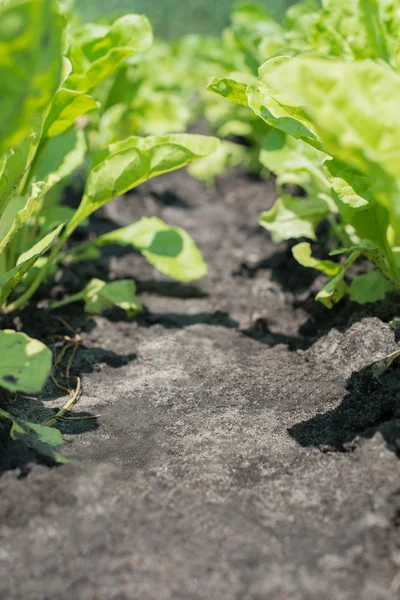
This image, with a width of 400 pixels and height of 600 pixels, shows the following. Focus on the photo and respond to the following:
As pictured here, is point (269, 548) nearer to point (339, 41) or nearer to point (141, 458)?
point (141, 458)

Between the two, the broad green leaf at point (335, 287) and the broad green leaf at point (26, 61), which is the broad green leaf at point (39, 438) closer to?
the broad green leaf at point (26, 61)

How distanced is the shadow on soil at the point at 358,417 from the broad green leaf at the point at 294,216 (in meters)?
0.86

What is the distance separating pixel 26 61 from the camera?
98cm

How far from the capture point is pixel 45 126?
1834 mm

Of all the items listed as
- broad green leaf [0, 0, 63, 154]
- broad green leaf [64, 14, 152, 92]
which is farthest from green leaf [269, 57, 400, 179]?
broad green leaf [64, 14, 152, 92]

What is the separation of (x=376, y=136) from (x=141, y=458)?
34.5 inches

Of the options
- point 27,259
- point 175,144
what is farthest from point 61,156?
point 27,259

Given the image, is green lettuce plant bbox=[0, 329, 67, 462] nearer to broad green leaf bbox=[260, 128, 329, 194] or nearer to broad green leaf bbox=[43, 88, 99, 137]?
broad green leaf bbox=[43, 88, 99, 137]

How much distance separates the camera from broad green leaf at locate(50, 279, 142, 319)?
2127 millimetres

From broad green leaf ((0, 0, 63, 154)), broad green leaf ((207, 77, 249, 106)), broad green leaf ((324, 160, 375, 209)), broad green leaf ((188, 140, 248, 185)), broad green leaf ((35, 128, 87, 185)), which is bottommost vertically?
broad green leaf ((188, 140, 248, 185))

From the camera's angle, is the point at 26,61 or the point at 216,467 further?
the point at 216,467

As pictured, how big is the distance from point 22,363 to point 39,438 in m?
0.18

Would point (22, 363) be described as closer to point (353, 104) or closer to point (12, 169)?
point (12, 169)

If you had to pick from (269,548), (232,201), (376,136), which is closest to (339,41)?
(376,136)
